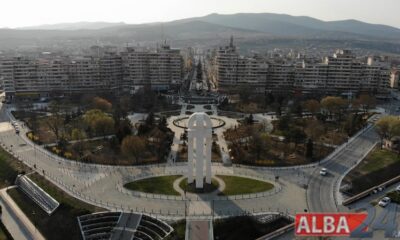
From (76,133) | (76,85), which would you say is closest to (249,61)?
(76,85)

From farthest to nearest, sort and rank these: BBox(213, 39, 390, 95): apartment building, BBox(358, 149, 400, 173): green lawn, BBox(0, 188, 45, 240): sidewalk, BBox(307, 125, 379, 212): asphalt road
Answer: BBox(213, 39, 390, 95): apartment building < BBox(358, 149, 400, 173): green lawn < BBox(307, 125, 379, 212): asphalt road < BBox(0, 188, 45, 240): sidewalk

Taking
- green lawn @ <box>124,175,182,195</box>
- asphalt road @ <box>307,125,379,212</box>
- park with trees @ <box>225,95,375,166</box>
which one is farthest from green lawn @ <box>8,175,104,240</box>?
asphalt road @ <box>307,125,379,212</box>

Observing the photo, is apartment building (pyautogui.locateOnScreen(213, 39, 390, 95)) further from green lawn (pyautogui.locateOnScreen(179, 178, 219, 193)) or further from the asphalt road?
green lawn (pyautogui.locateOnScreen(179, 178, 219, 193))

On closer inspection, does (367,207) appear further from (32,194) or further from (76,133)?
(76,133)

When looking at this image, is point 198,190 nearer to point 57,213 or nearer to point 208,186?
point 208,186

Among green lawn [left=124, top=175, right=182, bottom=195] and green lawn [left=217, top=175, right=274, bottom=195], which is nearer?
green lawn [left=124, top=175, right=182, bottom=195]
